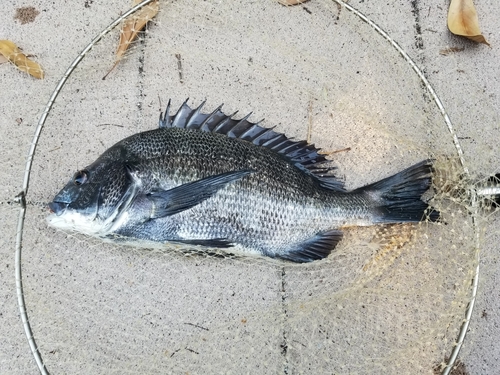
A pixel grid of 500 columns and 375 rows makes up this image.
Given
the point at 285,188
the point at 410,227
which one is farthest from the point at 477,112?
the point at 285,188

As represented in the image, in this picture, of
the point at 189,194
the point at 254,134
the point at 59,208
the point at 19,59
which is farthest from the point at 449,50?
the point at 19,59

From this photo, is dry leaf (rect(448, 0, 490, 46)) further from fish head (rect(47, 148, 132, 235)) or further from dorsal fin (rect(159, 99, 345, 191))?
fish head (rect(47, 148, 132, 235))

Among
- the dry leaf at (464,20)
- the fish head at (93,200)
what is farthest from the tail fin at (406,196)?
the fish head at (93,200)

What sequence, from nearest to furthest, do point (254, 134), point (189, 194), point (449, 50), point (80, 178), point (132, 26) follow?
point (189, 194) < point (80, 178) < point (254, 134) < point (132, 26) < point (449, 50)

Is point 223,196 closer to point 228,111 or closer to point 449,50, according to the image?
point 228,111

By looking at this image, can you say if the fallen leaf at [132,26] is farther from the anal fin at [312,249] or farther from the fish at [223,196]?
the anal fin at [312,249]

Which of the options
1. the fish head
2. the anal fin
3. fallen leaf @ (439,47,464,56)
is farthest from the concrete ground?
the fish head
